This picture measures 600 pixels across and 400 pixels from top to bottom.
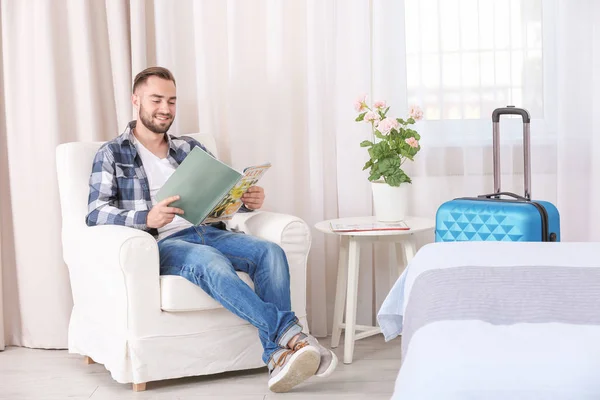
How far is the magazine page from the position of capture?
8.55 feet

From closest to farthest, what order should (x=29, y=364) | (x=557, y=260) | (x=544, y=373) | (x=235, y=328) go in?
(x=544, y=373) → (x=557, y=260) → (x=235, y=328) → (x=29, y=364)

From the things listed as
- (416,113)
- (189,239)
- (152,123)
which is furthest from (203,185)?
(416,113)

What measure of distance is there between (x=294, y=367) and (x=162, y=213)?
25.3 inches

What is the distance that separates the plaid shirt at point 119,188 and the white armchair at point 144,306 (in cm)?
6

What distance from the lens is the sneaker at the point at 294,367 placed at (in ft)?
7.96

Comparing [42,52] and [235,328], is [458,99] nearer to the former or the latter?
[235,328]

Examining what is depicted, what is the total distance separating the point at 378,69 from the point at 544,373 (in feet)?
7.65

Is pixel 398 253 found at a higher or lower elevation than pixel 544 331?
lower

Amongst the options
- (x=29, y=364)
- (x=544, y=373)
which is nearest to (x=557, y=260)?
(x=544, y=373)

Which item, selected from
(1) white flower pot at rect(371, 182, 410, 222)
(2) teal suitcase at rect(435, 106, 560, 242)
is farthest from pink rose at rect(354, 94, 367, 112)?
(2) teal suitcase at rect(435, 106, 560, 242)

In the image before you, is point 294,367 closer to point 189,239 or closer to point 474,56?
point 189,239

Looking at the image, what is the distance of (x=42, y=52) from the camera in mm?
3189

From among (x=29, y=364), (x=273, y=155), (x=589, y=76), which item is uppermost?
(x=589, y=76)

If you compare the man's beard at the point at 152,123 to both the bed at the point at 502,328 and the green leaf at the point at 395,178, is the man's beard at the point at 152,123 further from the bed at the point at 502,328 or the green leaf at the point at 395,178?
the bed at the point at 502,328
